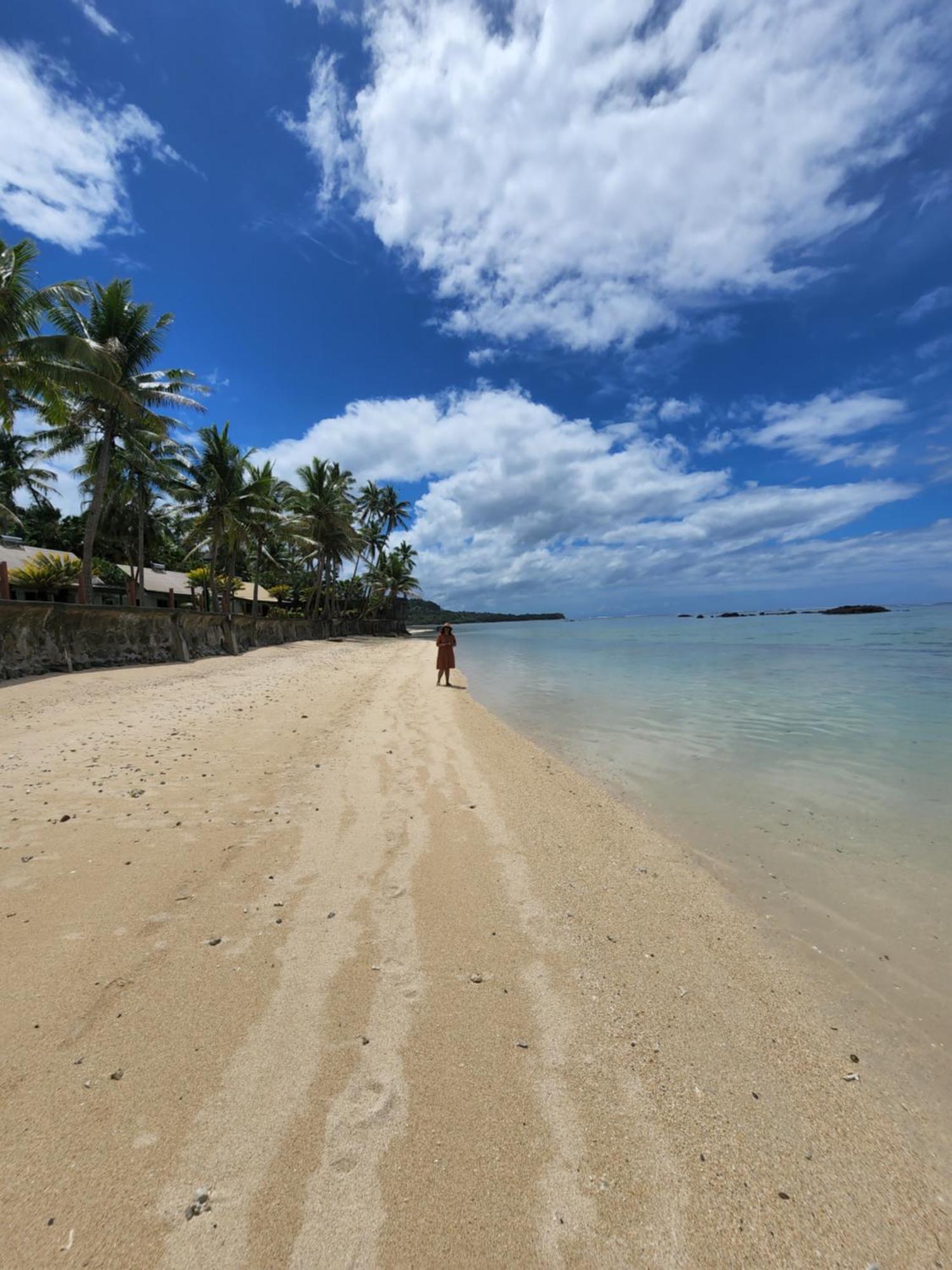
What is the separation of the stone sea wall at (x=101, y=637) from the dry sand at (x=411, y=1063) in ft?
32.2

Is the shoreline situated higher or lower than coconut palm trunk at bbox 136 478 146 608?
lower

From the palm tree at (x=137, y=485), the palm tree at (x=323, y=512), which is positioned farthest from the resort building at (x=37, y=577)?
the palm tree at (x=323, y=512)

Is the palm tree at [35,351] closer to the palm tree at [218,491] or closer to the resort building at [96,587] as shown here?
the resort building at [96,587]

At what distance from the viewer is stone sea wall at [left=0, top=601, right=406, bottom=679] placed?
1186 centimetres

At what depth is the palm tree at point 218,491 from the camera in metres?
28.5

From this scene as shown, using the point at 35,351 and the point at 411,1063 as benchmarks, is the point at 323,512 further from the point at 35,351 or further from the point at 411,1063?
the point at 411,1063

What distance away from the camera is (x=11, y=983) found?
8.27 feet

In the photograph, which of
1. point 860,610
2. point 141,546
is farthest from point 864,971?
point 860,610

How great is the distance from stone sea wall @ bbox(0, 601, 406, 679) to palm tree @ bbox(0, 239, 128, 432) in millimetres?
7217

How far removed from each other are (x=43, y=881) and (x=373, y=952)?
2.38m

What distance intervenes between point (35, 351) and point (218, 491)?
515 inches

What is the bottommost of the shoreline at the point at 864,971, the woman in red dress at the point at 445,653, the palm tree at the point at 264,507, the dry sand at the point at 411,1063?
the shoreline at the point at 864,971

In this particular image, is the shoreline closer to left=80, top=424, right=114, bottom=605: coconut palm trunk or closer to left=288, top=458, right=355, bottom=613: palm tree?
left=80, top=424, right=114, bottom=605: coconut palm trunk

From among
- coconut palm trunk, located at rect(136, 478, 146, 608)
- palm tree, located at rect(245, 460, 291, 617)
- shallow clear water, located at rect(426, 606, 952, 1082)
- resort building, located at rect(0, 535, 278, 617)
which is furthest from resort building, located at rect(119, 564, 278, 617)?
shallow clear water, located at rect(426, 606, 952, 1082)
